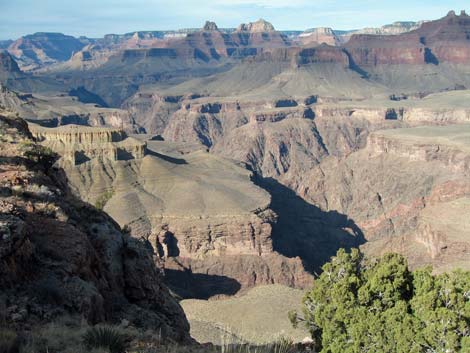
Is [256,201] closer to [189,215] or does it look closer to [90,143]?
[189,215]

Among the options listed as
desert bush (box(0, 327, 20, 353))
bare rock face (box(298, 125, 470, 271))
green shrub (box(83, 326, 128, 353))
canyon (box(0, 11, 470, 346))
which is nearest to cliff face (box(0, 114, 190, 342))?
canyon (box(0, 11, 470, 346))

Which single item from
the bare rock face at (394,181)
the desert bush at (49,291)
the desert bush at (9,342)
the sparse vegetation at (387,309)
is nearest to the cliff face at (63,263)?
the desert bush at (49,291)

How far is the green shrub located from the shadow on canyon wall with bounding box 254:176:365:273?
52.7 meters

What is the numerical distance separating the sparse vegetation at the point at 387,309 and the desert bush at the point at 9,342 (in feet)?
29.4

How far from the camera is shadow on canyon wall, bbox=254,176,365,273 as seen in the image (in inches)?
2859

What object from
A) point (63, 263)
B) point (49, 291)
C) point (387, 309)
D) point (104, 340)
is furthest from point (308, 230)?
point (104, 340)

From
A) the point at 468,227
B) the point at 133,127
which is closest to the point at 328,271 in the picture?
the point at 468,227

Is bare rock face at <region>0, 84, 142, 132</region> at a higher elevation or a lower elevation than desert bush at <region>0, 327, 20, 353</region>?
lower

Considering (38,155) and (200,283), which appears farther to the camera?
(200,283)

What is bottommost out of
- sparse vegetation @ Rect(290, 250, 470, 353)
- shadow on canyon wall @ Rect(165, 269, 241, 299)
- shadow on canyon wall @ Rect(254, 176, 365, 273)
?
shadow on canyon wall @ Rect(254, 176, 365, 273)

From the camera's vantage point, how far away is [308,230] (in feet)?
268

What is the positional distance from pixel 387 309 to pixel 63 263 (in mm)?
9663

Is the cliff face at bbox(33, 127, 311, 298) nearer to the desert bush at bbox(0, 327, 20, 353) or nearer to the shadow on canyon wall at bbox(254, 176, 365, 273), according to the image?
the shadow on canyon wall at bbox(254, 176, 365, 273)

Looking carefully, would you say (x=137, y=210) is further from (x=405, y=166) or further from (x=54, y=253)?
(x=405, y=166)
